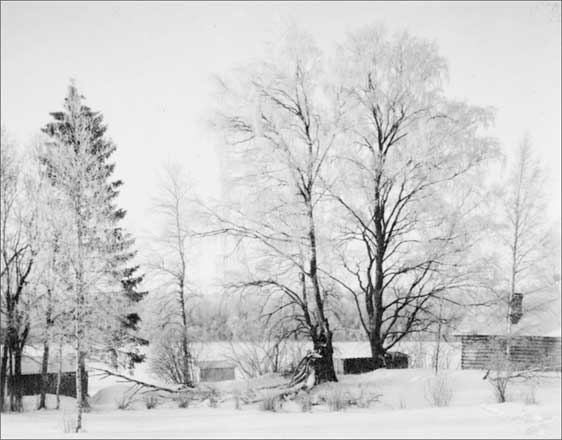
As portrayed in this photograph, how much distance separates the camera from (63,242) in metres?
9.64

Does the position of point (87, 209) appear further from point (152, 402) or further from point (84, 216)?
point (152, 402)

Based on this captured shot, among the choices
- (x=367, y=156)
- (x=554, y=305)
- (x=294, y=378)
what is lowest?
(x=294, y=378)

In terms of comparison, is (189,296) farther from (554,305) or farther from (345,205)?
(554,305)

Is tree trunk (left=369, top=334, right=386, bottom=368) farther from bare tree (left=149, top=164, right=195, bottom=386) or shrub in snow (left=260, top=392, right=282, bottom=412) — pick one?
bare tree (left=149, top=164, right=195, bottom=386)

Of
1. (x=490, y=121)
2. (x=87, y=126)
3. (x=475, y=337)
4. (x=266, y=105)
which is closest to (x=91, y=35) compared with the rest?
(x=87, y=126)

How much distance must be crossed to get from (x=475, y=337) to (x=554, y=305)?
2220 mm

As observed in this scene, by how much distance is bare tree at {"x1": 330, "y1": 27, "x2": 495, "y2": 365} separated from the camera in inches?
461

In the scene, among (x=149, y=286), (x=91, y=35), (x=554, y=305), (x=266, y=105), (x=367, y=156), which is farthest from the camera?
(x=149, y=286)

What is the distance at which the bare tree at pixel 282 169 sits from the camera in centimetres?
1112

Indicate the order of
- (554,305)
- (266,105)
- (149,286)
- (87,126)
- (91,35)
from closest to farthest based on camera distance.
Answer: (91,35)
(87,126)
(266,105)
(554,305)
(149,286)

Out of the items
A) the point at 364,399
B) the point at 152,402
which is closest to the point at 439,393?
the point at 364,399

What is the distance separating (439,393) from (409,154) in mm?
4803

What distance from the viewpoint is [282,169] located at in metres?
11.2

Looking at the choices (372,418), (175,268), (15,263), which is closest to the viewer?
(372,418)
